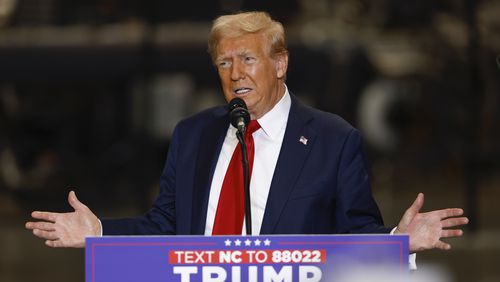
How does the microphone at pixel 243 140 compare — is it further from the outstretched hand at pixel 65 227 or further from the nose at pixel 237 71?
the outstretched hand at pixel 65 227

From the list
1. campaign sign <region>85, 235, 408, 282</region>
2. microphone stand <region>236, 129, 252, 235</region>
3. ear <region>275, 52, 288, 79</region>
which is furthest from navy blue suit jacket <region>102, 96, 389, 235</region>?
campaign sign <region>85, 235, 408, 282</region>

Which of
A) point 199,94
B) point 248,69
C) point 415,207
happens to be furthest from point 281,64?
point 199,94

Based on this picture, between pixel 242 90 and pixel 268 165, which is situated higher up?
pixel 242 90

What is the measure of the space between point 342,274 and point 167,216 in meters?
0.88

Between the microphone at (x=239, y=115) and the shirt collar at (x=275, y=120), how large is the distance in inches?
10.8

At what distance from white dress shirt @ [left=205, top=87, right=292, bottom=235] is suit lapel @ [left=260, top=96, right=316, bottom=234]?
0.10 feet

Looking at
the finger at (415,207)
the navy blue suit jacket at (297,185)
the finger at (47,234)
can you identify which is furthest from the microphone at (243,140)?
the finger at (47,234)

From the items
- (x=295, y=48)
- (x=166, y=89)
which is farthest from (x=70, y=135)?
(x=295, y=48)

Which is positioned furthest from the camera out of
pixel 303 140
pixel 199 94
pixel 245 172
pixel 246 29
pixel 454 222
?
pixel 199 94

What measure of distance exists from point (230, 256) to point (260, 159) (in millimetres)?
634

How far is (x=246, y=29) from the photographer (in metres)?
3.45

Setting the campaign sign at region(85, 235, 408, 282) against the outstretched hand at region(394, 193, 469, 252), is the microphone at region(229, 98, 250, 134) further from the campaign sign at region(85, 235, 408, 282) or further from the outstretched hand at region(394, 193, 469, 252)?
the outstretched hand at region(394, 193, 469, 252)

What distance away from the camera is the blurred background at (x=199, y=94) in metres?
9.92

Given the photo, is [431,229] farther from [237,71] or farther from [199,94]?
[199,94]
